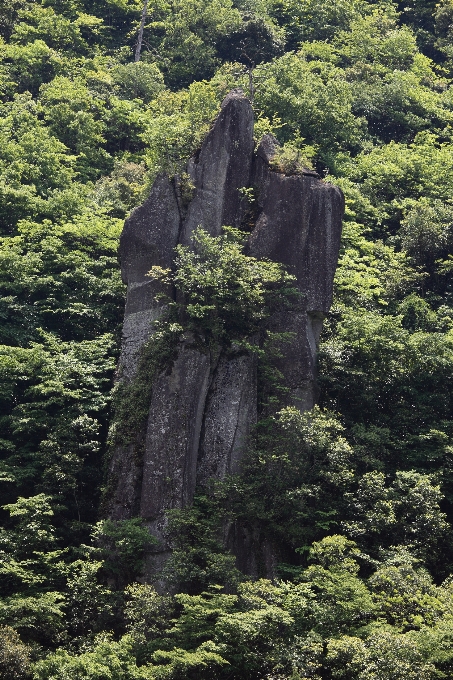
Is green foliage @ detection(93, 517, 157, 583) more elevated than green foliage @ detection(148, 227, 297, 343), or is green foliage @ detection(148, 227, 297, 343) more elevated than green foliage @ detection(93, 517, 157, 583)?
green foliage @ detection(148, 227, 297, 343)

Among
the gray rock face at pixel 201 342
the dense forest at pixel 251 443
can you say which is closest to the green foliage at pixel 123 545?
the dense forest at pixel 251 443

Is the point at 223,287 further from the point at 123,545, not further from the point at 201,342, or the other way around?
the point at 123,545

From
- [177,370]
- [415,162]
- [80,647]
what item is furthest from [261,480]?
[415,162]

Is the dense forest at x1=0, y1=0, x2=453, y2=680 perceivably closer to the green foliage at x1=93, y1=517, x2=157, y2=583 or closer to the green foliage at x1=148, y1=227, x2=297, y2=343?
the green foliage at x1=93, y1=517, x2=157, y2=583

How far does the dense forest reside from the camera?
55.9 ft

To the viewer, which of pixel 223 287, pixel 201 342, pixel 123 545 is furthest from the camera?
pixel 201 342

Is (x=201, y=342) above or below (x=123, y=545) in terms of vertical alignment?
above

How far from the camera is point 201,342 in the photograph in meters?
22.6

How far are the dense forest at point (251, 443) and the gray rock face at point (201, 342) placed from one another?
65 cm

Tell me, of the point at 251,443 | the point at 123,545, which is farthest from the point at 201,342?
the point at 123,545

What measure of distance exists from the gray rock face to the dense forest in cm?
65

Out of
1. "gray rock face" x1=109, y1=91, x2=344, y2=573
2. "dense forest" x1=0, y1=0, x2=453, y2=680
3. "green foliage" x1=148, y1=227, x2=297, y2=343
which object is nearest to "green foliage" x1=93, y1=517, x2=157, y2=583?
"dense forest" x1=0, y1=0, x2=453, y2=680

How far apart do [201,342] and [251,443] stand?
282cm

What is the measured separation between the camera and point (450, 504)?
2166cm
